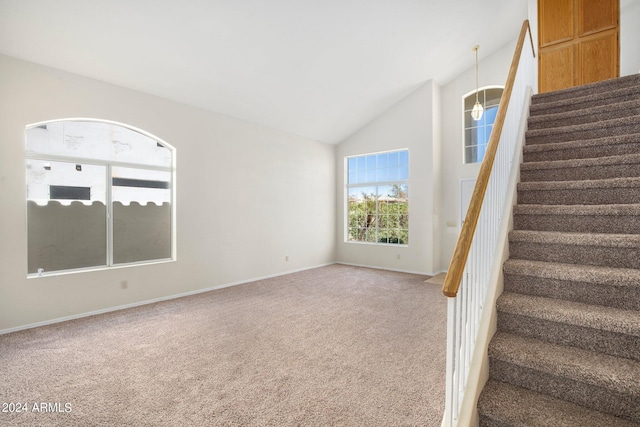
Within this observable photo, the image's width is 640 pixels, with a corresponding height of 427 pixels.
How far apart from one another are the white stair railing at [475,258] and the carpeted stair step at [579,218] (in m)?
0.22

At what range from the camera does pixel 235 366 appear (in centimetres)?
251

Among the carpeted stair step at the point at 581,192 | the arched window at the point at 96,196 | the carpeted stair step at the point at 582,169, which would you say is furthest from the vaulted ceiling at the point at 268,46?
the carpeted stair step at the point at 581,192

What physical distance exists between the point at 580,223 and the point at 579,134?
1.14m

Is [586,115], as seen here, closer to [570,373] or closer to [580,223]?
[580,223]

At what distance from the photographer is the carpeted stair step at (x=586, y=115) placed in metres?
2.66

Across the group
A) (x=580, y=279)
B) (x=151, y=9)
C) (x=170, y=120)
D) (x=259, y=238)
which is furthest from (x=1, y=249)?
(x=580, y=279)

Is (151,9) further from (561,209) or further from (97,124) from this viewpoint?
(561,209)

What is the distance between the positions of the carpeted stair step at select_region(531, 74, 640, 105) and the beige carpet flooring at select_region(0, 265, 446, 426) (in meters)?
2.76

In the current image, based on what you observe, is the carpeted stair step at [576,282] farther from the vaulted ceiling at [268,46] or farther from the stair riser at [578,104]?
the vaulted ceiling at [268,46]

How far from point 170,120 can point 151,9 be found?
1664 mm

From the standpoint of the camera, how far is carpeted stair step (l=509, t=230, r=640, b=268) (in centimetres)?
180

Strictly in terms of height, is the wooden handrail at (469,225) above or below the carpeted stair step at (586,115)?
below

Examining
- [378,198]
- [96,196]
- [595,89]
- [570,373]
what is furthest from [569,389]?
[378,198]

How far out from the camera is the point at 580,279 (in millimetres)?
1752
